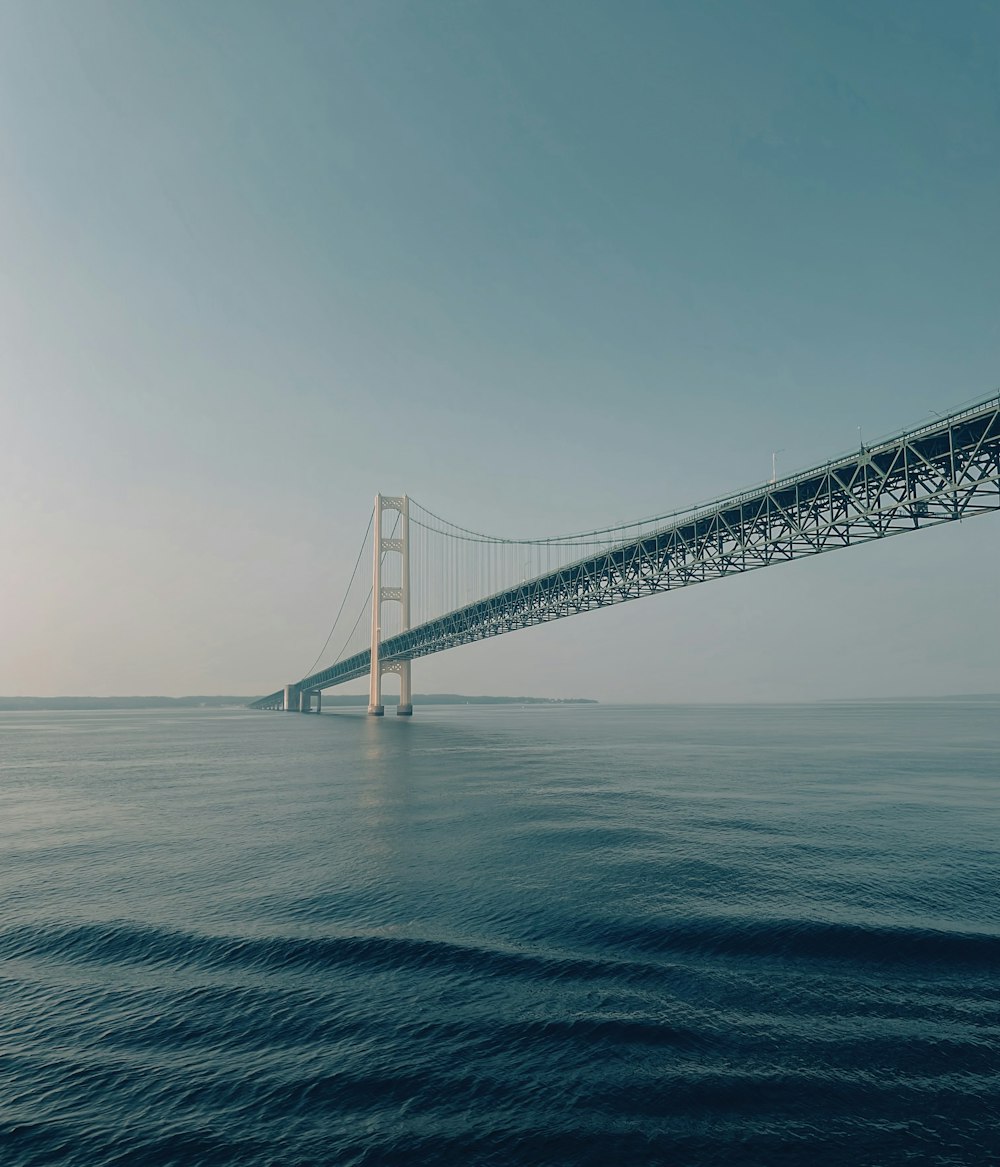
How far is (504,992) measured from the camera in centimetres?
1083

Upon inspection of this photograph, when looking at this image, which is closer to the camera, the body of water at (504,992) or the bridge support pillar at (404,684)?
the body of water at (504,992)

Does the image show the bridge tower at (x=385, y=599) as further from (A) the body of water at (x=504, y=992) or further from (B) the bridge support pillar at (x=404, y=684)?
(A) the body of water at (x=504, y=992)

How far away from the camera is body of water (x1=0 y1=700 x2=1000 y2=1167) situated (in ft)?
24.6

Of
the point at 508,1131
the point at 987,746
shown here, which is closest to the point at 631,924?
the point at 508,1131

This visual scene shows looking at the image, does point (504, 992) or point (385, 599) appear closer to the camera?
point (504, 992)

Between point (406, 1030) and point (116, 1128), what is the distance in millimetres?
3669

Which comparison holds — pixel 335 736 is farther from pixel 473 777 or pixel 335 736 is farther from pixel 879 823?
pixel 879 823

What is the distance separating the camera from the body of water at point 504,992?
24.6ft

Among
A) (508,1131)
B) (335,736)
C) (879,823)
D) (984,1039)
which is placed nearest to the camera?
(508,1131)

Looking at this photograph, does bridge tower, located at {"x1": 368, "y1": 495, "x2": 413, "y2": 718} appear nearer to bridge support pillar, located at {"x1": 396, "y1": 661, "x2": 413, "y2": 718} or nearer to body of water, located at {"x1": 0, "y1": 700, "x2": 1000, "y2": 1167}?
bridge support pillar, located at {"x1": 396, "y1": 661, "x2": 413, "y2": 718}

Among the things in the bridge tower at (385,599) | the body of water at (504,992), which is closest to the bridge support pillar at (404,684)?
the bridge tower at (385,599)

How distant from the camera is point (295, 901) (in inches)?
617

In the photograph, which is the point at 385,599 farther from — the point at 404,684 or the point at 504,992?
the point at 504,992

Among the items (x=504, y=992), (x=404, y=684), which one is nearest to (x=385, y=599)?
(x=404, y=684)
